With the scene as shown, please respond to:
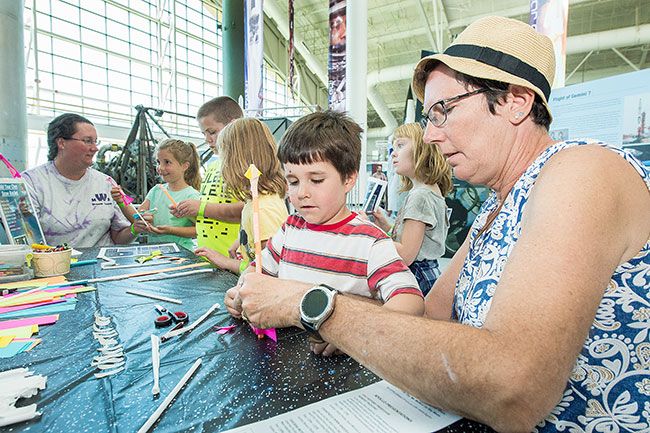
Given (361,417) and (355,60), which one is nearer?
(361,417)

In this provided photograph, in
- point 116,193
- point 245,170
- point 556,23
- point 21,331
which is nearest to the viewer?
point 21,331

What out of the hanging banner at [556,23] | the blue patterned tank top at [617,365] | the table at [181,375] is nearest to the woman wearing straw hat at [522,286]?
the blue patterned tank top at [617,365]

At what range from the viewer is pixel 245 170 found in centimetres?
171

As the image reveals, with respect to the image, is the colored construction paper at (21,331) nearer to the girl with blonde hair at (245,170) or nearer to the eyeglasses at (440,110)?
the girl with blonde hair at (245,170)

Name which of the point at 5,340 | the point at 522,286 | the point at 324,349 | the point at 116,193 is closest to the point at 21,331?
the point at 5,340

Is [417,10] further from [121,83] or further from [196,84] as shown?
[121,83]

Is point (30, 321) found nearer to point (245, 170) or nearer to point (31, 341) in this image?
point (31, 341)

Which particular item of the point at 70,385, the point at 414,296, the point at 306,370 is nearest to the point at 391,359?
the point at 306,370

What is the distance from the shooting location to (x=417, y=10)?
1236 centimetres

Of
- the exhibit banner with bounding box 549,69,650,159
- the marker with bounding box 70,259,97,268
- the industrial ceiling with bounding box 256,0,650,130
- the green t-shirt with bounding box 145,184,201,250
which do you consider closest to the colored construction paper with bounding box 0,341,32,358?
the marker with bounding box 70,259,97,268

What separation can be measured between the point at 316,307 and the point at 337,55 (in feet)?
16.4

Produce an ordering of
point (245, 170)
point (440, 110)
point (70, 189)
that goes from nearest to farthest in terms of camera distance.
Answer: point (440, 110), point (245, 170), point (70, 189)

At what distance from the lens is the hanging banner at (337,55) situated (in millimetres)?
4984

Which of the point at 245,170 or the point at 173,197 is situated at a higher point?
the point at 245,170
